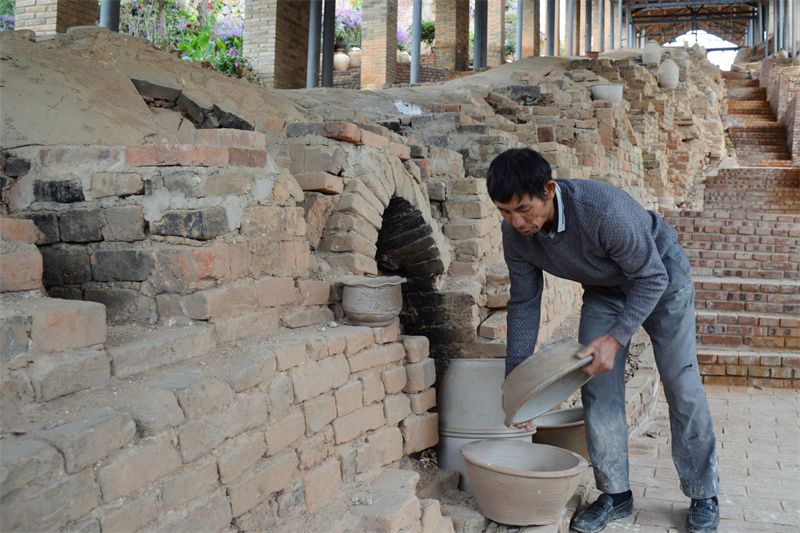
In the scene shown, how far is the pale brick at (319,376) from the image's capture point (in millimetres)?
2768

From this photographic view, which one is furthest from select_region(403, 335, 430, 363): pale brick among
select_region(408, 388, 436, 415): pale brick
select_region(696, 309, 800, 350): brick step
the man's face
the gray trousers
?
select_region(696, 309, 800, 350): brick step

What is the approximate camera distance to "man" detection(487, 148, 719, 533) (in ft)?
9.54

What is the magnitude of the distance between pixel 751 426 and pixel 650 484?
5.91 ft

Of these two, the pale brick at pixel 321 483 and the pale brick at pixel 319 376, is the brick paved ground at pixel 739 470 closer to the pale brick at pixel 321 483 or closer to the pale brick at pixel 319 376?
the pale brick at pixel 321 483

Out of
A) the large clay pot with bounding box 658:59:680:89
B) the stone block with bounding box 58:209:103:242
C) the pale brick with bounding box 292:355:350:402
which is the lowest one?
the pale brick with bounding box 292:355:350:402

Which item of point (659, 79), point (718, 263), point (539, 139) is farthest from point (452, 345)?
point (659, 79)

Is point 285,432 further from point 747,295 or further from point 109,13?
point 109,13

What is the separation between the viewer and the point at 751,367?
696 centimetres

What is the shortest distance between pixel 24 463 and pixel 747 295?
780 centimetres

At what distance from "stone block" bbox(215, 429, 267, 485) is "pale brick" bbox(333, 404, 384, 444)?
493mm

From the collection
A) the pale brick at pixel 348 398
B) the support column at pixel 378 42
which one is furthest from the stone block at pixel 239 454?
the support column at pixel 378 42

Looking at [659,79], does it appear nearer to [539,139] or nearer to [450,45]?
[450,45]

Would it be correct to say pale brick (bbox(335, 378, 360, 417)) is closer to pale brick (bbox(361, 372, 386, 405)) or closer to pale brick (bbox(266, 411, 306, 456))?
pale brick (bbox(361, 372, 386, 405))

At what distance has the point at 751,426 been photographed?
5441 mm
